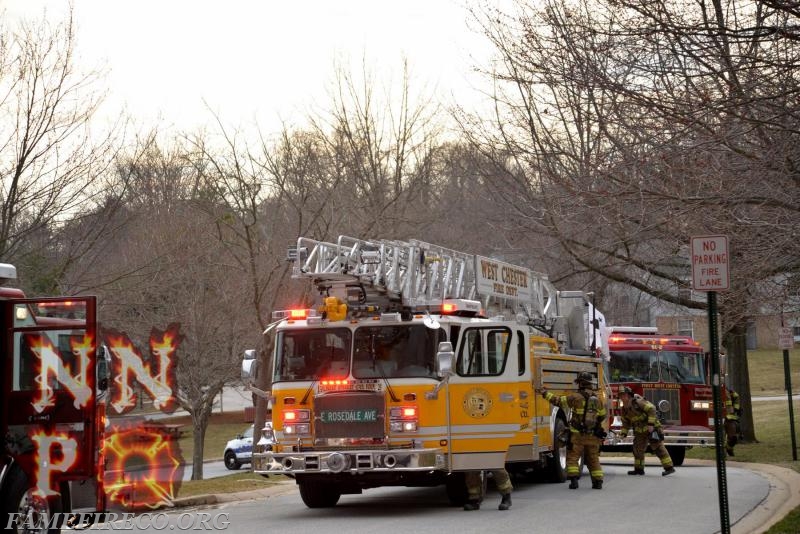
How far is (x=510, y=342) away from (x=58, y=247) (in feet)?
22.8

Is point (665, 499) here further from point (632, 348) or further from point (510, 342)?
point (632, 348)

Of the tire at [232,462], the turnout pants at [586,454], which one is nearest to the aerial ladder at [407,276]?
the turnout pants at [586,454]

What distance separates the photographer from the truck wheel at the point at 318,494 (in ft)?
48.3

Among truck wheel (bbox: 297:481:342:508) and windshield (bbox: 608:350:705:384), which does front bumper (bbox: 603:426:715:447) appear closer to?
windshield (bbox: 608:350:705:384)

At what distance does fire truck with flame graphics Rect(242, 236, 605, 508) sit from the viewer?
44.9 feet

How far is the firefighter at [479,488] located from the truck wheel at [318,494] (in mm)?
1896

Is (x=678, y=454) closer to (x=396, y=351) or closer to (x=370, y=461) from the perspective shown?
(x=396, y=351)

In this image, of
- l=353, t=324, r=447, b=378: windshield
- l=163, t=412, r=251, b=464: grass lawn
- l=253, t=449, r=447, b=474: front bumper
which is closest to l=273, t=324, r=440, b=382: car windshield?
l=353, t=324, r=447, b=378: windshield

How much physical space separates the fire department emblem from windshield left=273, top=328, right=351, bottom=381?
5.14ft

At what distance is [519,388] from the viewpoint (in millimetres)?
14570

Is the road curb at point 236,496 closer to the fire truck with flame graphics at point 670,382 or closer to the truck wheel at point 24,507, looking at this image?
the truck wheel at point 24,507

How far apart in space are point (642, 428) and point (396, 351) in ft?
21.0

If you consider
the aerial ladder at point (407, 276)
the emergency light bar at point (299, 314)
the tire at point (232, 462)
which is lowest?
the tire at point (232, 462)

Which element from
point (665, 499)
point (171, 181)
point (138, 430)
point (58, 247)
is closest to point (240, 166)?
point (171, 181)
